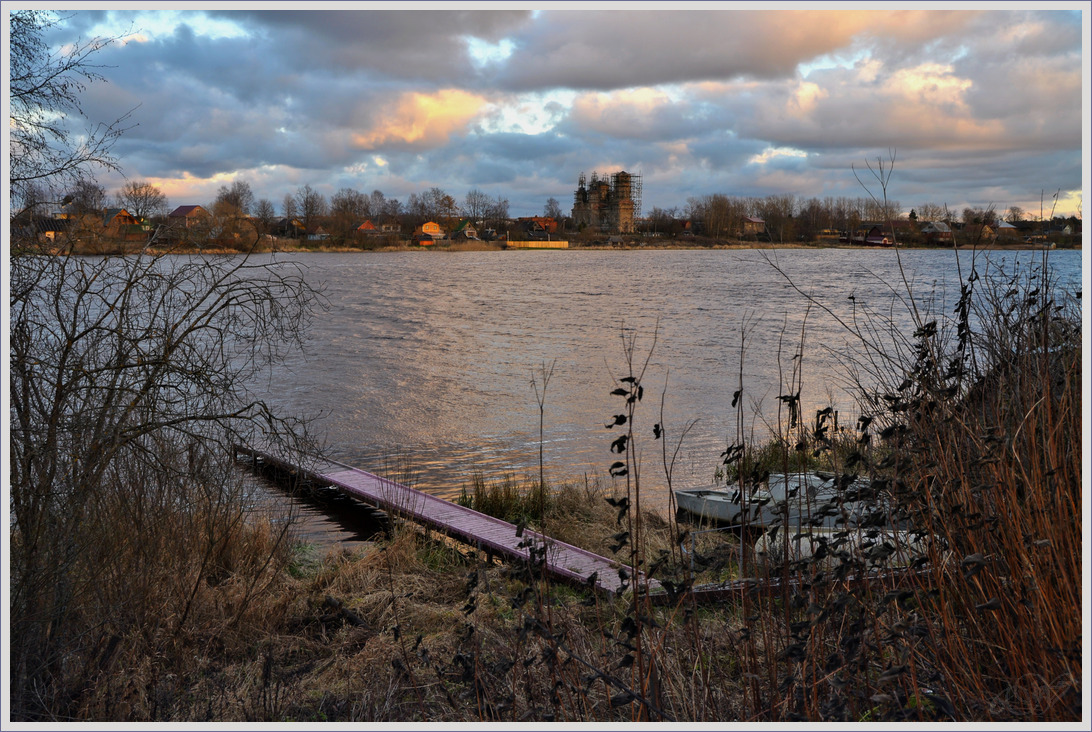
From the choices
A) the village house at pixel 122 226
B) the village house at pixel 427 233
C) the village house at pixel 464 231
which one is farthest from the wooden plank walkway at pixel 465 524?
the village house at pixel 464 231

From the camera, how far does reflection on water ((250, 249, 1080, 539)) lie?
14.2 meters

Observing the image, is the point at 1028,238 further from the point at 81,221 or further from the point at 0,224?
the point at 81,221

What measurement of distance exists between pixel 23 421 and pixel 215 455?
4.18 feet

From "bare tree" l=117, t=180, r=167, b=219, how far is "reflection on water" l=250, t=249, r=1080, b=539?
3.37 m

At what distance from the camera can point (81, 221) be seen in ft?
16.5

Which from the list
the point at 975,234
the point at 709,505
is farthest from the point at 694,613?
the point at 709,505

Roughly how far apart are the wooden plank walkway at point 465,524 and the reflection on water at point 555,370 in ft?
4.37

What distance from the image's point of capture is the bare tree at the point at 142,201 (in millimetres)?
5543

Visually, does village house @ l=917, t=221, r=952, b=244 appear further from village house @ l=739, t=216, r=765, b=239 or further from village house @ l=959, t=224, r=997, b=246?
village house @ l=739, t=216, r=765, b=239

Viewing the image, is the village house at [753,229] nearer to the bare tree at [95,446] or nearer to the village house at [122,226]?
the bare tree at [95,446]

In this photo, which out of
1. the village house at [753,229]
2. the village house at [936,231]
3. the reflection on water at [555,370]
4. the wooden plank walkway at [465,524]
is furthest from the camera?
the reflection on water at [555,370]

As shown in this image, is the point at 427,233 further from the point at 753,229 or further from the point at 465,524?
the point at 753,229

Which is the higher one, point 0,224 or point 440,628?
point 0,224

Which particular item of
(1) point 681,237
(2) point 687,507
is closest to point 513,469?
(2) point 687,507
